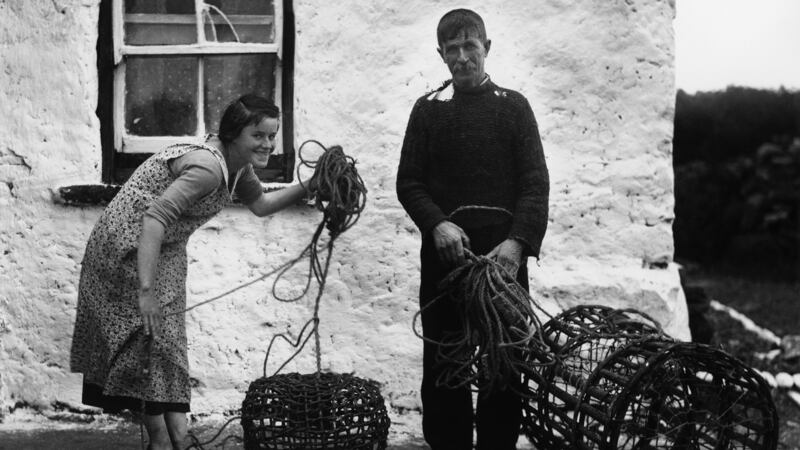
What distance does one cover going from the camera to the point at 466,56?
3920 millimetres

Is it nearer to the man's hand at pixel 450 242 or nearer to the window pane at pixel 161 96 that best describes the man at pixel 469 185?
the man's hand at pixel 450 242

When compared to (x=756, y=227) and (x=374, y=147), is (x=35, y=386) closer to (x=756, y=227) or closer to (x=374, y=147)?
(x=374, y=147)

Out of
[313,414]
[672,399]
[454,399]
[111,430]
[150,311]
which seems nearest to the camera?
[672,399]

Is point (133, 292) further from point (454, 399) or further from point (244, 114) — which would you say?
point (454, 399)

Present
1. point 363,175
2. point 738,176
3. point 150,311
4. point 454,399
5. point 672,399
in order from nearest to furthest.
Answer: point 672,399 < point 150,311 < point 454,399 < point 363,175 < point 738,176

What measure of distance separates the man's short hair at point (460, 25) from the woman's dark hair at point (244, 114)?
770 mm

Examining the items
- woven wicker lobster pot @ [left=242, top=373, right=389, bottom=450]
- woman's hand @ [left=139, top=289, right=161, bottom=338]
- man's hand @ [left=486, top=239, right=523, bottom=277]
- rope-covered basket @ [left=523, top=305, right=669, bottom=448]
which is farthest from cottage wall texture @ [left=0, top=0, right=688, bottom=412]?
woven wicker lobster pot @ [left=242, top=373, right=389, bottom=450]

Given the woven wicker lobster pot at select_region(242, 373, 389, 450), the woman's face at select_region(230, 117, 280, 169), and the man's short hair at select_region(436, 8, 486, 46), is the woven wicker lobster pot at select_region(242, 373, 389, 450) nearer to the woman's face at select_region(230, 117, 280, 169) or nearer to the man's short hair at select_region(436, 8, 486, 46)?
the woman's face at select_region(230, 117, 280, 169)

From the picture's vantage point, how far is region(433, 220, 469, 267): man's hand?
387cm

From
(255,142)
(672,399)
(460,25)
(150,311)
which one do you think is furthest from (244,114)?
(672,399)

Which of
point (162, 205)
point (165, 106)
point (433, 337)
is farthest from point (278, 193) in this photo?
point (165, 106)

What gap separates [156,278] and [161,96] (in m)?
1.65

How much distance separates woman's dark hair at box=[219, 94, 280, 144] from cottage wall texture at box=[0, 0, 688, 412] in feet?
3.61

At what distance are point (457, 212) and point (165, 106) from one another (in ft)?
6.18
